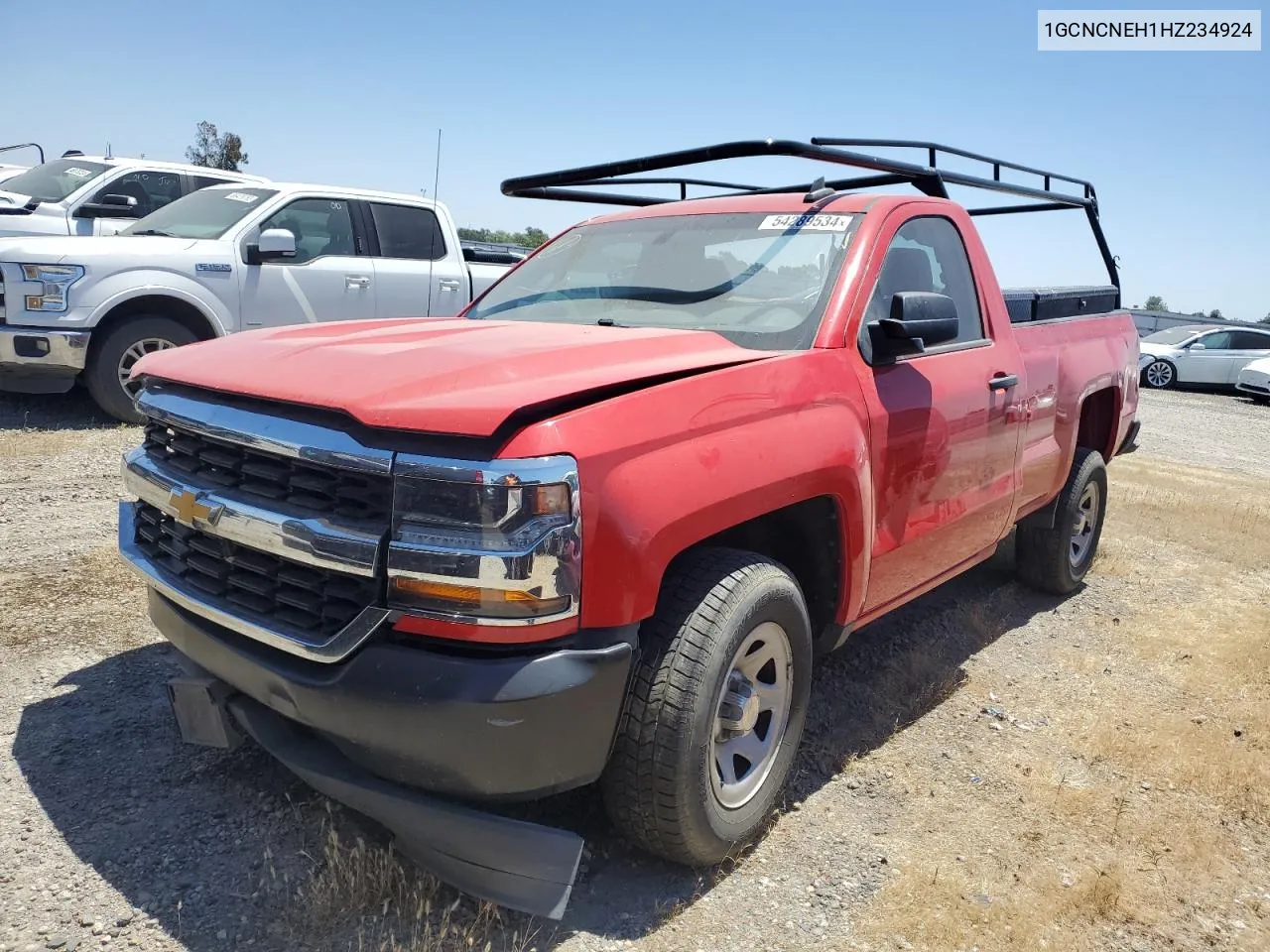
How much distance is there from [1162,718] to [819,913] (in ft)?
7.11

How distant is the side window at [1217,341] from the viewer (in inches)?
797

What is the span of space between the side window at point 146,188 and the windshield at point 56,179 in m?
0.26

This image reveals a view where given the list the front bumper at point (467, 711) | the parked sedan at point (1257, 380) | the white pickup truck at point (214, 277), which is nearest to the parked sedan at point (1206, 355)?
the parked sedan at point (1257, 380)

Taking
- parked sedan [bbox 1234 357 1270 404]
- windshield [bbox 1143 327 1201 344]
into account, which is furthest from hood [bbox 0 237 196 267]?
windshield [bbox 1143 327 1201 344]

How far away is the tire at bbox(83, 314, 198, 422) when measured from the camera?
6.93 m

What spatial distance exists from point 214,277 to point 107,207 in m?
2.34

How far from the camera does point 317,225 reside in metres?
8.11

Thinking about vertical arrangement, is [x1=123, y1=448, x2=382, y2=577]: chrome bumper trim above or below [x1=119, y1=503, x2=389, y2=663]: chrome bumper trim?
above

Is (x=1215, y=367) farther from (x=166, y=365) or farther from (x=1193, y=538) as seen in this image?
(x=166, y=365)

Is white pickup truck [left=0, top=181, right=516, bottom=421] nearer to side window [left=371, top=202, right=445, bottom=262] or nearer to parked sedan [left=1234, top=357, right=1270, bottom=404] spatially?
side window [left=371, top=202, right=445, bottom=262]

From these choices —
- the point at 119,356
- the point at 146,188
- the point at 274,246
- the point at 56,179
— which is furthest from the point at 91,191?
the point at 274,246

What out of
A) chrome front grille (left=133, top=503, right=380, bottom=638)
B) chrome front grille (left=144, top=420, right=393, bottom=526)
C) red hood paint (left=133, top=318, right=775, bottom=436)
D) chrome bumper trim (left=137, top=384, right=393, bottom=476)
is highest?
red hood paint (left=133, top=318, right=775, bottom=436)

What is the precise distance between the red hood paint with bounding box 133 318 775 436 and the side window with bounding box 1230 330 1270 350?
2141 cm

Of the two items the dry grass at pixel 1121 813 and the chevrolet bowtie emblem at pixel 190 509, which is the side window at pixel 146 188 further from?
the dry grass at pixel 1121 813
